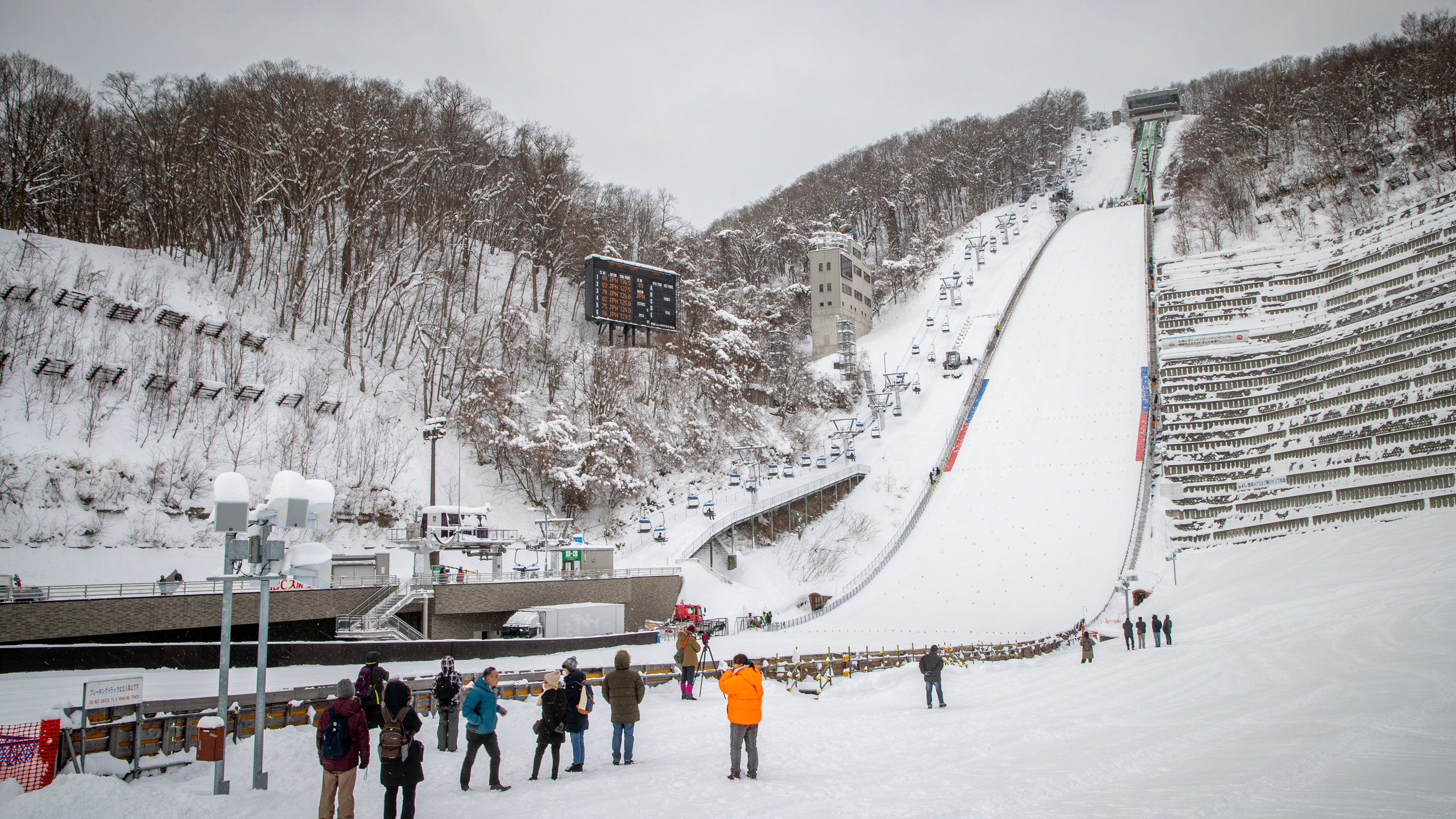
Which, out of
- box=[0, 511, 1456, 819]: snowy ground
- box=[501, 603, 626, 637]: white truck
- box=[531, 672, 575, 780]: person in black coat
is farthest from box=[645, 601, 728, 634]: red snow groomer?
box=[531, 672, 575, 780]: person in black coat

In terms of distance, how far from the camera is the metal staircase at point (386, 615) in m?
23.4

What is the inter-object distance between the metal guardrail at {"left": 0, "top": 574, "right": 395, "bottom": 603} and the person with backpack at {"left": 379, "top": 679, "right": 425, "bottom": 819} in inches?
561

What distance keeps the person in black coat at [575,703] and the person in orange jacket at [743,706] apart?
5.27ft

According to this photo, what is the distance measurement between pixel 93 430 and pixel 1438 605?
42.7 metres

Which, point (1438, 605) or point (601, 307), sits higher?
point (601, 307)

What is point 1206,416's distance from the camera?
4103 centimetres

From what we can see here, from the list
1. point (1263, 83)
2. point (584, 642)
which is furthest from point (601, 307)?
point (1263, 83)

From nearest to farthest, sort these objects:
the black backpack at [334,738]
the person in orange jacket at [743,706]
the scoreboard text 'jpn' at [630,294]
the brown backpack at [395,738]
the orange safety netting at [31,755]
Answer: the black backpack at [334,738]
the brown backpack at [395,738]
the orange safety netting at [31,755]
the person in orange jacket at [743,706]
the scoreboard text 'jpn' at [630,294]

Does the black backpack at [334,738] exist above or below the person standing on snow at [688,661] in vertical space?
above

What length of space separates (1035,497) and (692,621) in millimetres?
19280

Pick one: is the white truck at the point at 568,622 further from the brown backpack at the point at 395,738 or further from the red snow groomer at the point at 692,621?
the brown backpack at the point at 395,738

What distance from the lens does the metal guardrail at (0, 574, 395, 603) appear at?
20328 mm

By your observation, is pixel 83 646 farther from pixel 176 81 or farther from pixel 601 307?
pixel 176 81

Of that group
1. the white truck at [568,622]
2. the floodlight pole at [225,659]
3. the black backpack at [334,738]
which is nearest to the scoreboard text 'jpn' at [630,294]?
the white truck at [568,622]
